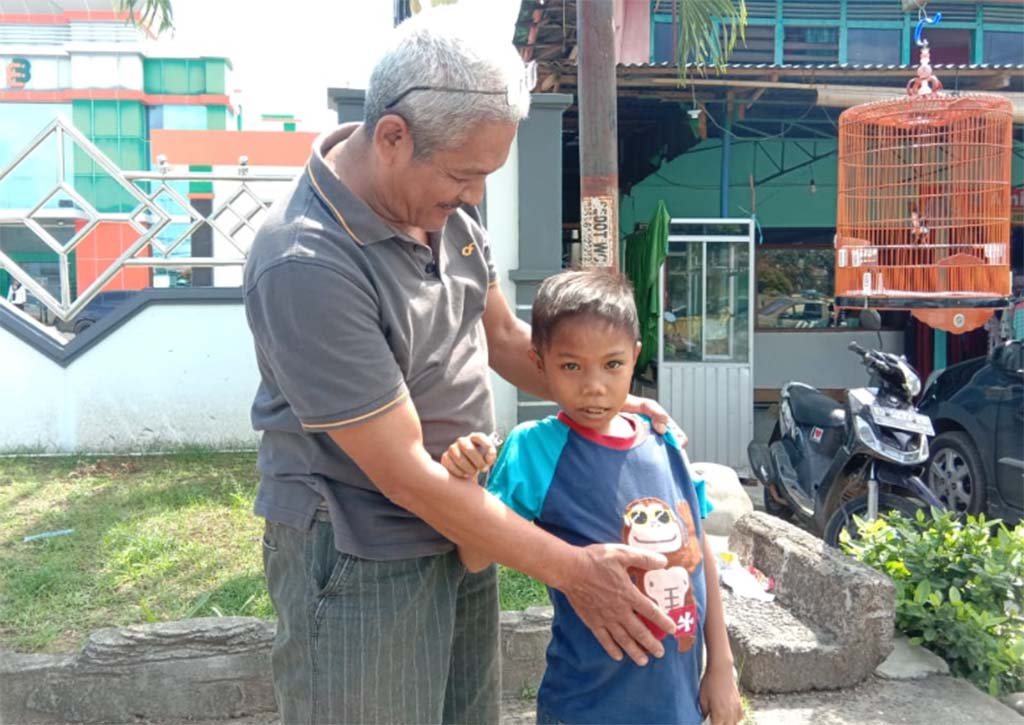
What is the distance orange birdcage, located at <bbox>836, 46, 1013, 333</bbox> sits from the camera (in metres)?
5.46

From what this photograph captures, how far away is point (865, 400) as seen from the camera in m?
4.72

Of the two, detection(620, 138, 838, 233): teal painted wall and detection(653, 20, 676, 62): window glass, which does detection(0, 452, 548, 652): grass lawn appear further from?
detection(653, 20, 676, 62): window glass

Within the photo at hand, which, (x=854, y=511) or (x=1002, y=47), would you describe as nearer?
(x=854, y=511)

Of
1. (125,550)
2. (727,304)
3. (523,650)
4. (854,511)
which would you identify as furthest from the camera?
(727,304)

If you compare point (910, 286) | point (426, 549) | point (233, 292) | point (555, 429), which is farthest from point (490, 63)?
point (233, 292)

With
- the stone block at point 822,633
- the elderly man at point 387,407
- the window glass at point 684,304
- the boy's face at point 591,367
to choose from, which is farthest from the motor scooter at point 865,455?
the elderly man at point 387,407

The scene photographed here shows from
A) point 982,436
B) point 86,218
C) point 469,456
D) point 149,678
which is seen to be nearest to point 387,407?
point 469,456

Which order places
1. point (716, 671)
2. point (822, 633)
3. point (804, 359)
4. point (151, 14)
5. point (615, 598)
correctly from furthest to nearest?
point (804, 359) → point (151, 14) → point (822, 633) → point (716, 671) → point (615, 598)

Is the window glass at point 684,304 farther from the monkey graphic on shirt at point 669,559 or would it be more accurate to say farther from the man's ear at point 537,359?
the monkey graphic on shirt at point 669,559

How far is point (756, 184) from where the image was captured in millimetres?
9703

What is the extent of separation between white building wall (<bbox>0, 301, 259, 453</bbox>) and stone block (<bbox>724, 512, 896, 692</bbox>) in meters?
4.43

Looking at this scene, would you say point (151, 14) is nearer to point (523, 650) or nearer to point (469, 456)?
point (523, 650)

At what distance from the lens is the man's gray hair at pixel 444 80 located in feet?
4.94

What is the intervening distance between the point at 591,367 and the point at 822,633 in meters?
1.94
